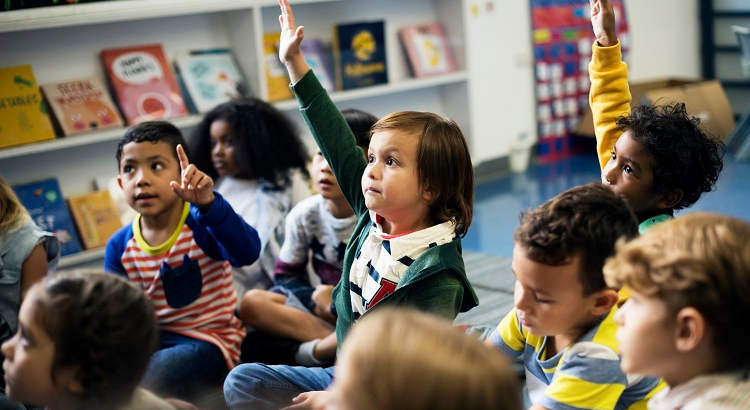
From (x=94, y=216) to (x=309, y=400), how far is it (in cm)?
205

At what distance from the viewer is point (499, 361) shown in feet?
2.63

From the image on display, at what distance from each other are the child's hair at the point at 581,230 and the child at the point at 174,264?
83cm

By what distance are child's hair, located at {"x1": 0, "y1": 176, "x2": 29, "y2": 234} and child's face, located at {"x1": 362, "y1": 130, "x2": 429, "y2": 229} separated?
90cm

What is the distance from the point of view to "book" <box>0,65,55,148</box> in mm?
3121

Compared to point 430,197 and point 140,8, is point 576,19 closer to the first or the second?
point 140,8

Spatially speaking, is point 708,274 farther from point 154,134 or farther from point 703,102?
point 703,102

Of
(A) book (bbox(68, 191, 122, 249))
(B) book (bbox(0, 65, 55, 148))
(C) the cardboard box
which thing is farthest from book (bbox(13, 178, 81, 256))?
(C) the cardboard box

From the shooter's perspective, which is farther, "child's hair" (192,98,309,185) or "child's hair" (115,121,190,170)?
"child's hair" (192,98,309,185)

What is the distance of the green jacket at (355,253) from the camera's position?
153 centimetres

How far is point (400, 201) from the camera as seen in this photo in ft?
5.16

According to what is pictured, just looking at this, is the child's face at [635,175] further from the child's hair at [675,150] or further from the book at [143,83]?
the book at [143,83]

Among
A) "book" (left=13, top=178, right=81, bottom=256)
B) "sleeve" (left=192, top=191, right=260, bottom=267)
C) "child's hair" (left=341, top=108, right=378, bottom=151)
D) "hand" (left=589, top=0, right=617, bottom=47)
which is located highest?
"hand" (left=589, top=0, right=617, bottom=47)

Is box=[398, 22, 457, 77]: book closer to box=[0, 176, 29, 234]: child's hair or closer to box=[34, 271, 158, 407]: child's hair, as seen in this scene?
box=[0, 176, 29, 234]: child's hair

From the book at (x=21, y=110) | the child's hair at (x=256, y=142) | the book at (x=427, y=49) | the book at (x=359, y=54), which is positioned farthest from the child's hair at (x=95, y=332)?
the book at (x=427, y=49)
